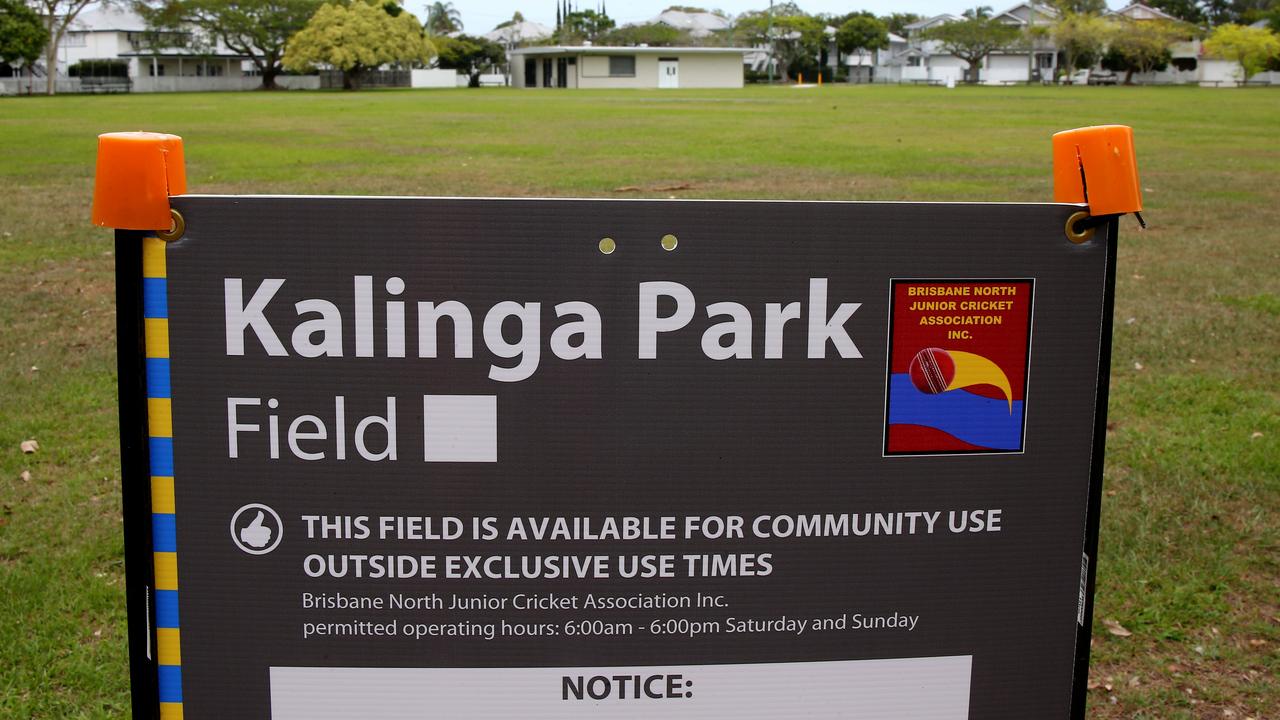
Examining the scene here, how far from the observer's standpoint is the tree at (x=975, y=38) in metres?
114

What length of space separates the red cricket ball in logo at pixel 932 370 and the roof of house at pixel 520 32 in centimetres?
13488

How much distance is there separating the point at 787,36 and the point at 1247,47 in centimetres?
4482

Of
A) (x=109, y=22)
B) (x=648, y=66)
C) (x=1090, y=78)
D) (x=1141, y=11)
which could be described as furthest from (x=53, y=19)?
(x=1141, y=11)

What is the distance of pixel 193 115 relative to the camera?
41.1 metres

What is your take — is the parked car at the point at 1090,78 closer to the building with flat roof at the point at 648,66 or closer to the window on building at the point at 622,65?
the building with flat roof at the point at 648,66

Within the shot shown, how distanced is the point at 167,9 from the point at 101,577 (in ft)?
332

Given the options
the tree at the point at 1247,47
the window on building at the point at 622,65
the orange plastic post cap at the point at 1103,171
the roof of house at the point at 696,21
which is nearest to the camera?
the orange plastic post cap at the point at 1103,171

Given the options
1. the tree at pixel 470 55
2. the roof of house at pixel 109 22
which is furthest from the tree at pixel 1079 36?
the roof of house at pixel 109 22

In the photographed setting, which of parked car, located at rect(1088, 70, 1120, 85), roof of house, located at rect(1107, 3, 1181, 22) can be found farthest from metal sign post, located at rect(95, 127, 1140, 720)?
roof of house, located at rect(1107, 3, 1181, 22)

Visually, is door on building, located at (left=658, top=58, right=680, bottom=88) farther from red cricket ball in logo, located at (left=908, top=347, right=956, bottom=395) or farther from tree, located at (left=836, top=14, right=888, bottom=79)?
red cricket ball in logo, located at (left=908, top=347, right=956, bottom=395)

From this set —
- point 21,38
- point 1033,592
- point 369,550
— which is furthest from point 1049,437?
point 21,38

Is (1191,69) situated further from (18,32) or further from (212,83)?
(18,32)

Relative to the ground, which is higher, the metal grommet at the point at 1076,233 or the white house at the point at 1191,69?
the white house at the point at 1191,69

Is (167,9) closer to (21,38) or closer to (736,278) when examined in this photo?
(21,38)
